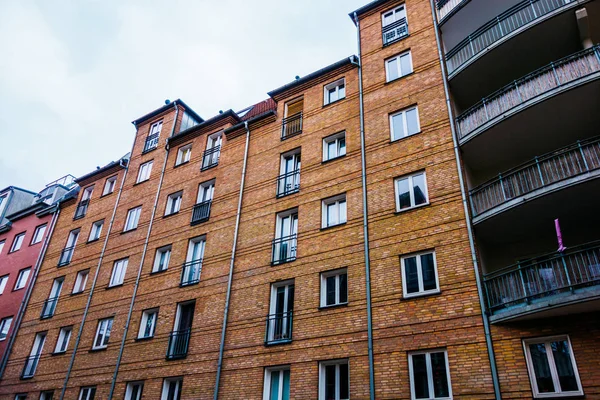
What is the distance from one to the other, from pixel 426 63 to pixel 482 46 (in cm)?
196

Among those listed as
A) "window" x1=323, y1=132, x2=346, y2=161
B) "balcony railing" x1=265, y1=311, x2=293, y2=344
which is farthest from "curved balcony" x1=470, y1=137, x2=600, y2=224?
"balcony railing" x1=265, y1=311, x2=293, y2=344

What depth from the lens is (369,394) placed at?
12195 mm

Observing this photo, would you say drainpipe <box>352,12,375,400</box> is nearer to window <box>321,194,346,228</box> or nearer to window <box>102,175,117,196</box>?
window <box>321,194,346,228</box>

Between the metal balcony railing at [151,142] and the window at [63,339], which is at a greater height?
the metal balcony railing at [151,142]

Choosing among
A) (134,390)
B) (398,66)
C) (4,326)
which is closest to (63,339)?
(4,326)

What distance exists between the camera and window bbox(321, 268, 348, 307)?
14483mm

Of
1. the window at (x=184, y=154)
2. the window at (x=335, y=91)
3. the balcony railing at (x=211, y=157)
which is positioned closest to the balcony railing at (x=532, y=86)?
the window at (x=335, y=91)

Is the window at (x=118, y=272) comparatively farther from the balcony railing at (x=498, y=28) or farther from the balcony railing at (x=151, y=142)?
the balcony railing at (x=498, y=28)

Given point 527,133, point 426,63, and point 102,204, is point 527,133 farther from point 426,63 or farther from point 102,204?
point 102,204

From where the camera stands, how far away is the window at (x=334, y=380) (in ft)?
42.6

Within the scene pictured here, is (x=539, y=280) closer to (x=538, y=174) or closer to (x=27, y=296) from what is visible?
(x=538, y=174)

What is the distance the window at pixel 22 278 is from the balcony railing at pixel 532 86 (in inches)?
944

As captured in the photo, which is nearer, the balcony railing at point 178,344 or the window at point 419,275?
the window at point 419,275

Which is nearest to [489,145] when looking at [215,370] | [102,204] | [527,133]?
[527,133]
